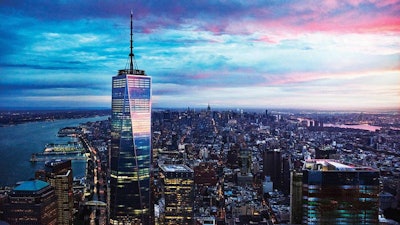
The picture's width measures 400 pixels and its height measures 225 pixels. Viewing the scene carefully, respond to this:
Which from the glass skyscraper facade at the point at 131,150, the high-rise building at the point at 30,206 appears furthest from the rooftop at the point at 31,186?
the glass skyscraper facade at the point at 131,150

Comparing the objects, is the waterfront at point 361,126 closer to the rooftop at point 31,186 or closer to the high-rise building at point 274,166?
the high-rise building at point 274,166

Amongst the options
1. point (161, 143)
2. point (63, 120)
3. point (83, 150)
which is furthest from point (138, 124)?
point (83, 150)

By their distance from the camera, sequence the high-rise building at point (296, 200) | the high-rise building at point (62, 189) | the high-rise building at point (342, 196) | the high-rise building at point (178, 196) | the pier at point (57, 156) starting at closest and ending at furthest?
the high-rise building at point (342, 196) → the high-rise building at point (296, 200) → the high-rise building at point (178, 196) → the high-rise building at point (62, 189) → the pier at point (57, 156)

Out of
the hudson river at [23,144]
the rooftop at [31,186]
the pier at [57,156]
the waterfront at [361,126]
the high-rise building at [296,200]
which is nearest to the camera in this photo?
the high-rise building at [296,200]

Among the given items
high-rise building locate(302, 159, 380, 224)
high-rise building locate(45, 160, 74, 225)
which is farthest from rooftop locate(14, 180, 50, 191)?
high-rise building locate(302, 159, 380, 224)

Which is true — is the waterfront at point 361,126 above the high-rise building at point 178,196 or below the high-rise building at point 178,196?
above

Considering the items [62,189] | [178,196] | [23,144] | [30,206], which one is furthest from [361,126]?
[23,144]

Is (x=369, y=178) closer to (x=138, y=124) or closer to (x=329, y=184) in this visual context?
(x=329, y=184)
